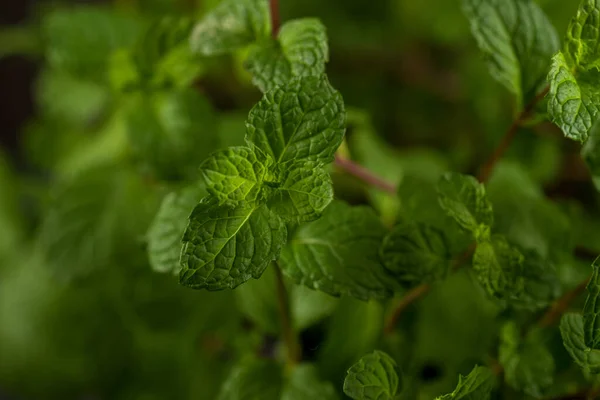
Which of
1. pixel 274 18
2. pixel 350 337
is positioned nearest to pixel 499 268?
pixel 350 337

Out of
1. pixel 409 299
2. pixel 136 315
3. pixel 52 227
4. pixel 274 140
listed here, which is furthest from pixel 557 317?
pixel 52 227

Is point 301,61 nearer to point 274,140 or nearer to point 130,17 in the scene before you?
point 274,140

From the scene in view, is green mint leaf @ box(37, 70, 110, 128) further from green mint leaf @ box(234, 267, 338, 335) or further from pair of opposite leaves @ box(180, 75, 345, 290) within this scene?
pair of opposite leaves @ box(180, 75, 345, 290)

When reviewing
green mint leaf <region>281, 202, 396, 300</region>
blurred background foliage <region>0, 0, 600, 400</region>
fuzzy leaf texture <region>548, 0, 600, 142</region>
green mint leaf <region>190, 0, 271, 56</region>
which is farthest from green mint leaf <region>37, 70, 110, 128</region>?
fuzzy leaf texture <region>548, 0, 600, 142</region>

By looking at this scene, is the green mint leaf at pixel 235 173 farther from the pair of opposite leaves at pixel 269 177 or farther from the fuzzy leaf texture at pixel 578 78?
the fuzzy leaf texture at pixel 578 78

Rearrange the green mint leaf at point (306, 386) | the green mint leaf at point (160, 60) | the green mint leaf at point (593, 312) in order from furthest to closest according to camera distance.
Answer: the green mint leaf at point (160, 60)
the green mint leaf at point (306, 386)
the green mint leaf at point (593, 312)

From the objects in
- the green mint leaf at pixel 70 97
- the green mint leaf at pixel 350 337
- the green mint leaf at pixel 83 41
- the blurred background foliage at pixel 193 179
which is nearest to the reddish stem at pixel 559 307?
the blurred background foliage at pixel 193 179

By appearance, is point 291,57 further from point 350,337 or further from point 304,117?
point 350,337
